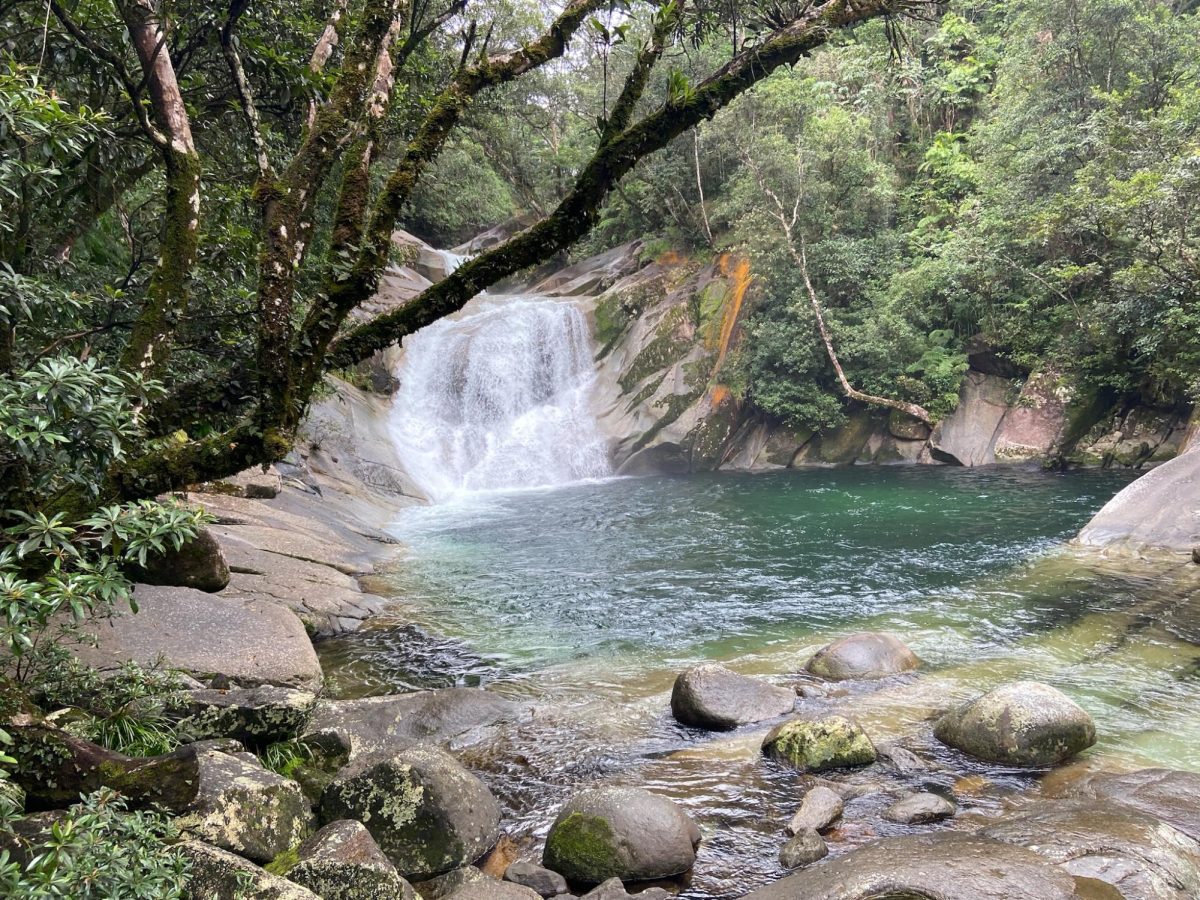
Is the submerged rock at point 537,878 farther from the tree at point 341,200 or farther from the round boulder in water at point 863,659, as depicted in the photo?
the round boulder in water at point 863,659

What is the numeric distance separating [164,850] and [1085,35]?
94.7ft

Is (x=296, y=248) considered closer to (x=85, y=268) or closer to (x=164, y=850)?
(x=164, y=850)

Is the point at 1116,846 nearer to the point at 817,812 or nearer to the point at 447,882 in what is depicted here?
the point at 817,812

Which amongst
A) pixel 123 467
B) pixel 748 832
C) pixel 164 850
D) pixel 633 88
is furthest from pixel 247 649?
pixel 633 88

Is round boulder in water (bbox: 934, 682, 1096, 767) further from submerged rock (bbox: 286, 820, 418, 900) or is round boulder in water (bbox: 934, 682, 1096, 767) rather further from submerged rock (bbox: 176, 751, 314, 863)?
submerged rock (bbox: 176, 751, 314, 863)

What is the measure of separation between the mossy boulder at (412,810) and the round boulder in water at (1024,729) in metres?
4.46

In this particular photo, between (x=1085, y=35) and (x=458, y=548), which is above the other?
(x=1085, y=35)

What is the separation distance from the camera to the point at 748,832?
5.60 metres

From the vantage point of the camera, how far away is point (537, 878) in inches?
197

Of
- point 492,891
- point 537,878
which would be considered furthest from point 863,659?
point 492,891

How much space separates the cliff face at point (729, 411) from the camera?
22.6 metres

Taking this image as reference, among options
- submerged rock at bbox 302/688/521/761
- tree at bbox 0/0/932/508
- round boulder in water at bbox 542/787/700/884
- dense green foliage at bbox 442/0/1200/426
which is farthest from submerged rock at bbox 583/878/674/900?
dense green foliage at bbox 442/0/1200/426

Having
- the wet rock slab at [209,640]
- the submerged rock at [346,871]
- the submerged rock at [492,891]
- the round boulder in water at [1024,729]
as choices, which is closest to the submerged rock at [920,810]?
the round boulder in water at [1024,729]

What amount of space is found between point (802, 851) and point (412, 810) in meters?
2.80
